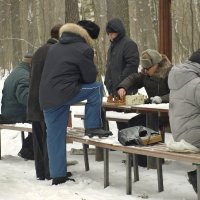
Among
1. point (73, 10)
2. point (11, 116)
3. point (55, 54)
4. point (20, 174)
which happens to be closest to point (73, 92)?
point (55, 54)

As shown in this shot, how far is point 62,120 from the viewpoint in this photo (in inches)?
265

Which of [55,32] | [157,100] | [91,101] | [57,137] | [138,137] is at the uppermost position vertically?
[55,32]

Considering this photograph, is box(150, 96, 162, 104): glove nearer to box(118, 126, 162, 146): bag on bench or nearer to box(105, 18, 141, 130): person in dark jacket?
box(105, 18, 141, 130): person in dark jacket

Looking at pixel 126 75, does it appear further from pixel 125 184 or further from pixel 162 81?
pixel 125 184

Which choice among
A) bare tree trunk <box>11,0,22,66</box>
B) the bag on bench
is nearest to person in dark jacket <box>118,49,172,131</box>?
the bag on bench

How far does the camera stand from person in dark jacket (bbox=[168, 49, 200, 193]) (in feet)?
17.9

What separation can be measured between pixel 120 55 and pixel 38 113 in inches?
76.2

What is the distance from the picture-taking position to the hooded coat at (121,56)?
8.36m

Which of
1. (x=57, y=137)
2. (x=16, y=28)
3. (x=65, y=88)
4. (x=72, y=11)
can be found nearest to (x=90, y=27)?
(x=65, y=88)

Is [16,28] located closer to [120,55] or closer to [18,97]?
[18,97]

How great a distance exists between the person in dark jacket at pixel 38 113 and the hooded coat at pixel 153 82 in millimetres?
1139

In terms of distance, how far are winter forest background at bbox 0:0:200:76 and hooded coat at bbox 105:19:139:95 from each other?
3.45 m

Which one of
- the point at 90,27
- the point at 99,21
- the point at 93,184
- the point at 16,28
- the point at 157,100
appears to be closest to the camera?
the point at 93,184

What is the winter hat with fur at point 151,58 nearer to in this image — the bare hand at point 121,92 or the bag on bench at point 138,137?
the bare hand at point 121,92
